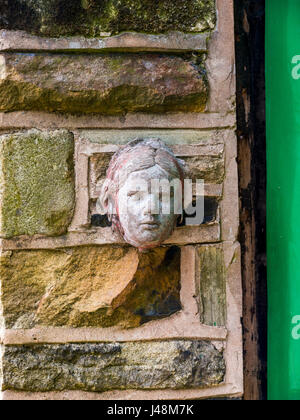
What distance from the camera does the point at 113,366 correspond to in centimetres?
139

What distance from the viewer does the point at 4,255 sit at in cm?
136

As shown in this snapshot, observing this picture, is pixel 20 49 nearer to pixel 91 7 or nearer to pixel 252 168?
pixel 91 7

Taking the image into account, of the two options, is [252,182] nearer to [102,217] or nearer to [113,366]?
[102,217]

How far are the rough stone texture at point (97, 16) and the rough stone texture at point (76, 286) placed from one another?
596mm

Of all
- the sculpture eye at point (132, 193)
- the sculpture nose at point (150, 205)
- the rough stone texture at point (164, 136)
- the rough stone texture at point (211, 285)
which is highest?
the rough stone texture at point (164, 136)

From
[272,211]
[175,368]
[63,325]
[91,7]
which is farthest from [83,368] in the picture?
[91,7]

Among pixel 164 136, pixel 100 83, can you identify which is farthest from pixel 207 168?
pixel 100 83

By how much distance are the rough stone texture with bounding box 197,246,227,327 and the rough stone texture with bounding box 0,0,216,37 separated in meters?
0.63

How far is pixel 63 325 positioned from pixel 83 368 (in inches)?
5.1

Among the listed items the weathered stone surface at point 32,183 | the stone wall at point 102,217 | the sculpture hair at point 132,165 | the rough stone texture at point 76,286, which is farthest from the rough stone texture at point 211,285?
the weathered stone surface at point 32,183

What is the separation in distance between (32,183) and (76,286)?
0.31 m

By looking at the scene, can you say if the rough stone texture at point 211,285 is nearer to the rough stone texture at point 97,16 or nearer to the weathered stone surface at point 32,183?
the weathered stone surface at point 32,183

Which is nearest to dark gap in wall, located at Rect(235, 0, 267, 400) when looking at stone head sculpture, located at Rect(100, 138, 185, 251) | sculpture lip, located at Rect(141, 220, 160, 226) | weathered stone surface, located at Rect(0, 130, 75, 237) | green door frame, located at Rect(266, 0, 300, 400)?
green door frame, located at Rect(266, 0, 300, 400)

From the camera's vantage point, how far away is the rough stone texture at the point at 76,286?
136 centimetres
